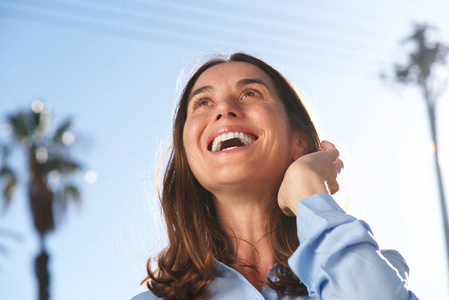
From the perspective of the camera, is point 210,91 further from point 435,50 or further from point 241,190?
point 435,50

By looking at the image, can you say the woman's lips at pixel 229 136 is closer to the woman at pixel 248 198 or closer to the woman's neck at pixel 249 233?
the woman at pixel 248 198

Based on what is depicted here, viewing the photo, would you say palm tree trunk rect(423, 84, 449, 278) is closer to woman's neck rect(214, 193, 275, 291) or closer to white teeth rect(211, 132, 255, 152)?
woman's neck rect(214, 193, 275, 291)

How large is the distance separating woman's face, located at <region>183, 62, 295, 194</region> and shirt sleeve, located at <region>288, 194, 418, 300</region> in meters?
0.46

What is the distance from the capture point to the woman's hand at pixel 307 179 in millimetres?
2035

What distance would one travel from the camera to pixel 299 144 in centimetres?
264

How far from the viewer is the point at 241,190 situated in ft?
7.88

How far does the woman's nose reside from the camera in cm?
240

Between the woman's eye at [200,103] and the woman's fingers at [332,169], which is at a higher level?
the woman's eye at [200,103]

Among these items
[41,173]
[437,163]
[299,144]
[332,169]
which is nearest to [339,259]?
A: [332,169]

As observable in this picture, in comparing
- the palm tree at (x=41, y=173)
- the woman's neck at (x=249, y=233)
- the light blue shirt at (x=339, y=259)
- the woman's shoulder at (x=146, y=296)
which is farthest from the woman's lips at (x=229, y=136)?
the palm tree at (x=41, y=173)

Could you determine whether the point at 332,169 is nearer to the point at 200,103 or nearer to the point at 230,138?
the point at 230,138

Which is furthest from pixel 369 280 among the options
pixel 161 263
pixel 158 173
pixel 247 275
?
pixel 158 173

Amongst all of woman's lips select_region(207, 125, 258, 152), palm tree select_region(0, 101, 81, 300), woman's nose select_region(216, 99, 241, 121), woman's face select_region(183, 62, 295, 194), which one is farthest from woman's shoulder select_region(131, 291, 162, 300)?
palm tree select_region(0, 101, 81, 300)

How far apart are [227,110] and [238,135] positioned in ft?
0.40
